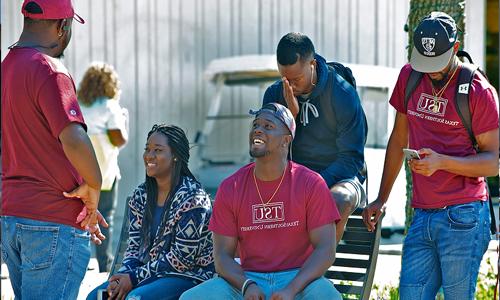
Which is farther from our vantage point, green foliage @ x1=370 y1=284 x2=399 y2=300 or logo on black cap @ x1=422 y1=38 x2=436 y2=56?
green foliage @ x1=370 y1=284 x2=399 y2=300

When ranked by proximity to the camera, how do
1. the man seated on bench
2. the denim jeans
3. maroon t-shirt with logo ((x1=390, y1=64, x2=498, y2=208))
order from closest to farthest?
maroon t-shirt with logo ((x1=390, y1=64, x2=498, y2=208)) → the man seated on bench → the denim jeans

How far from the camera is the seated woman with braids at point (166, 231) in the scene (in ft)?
17.8

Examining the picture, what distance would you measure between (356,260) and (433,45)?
56.4 inches

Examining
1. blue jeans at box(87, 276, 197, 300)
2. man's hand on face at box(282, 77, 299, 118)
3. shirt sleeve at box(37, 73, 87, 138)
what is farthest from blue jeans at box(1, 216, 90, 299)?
man's hand on face at box(282, 77, 299, 118)

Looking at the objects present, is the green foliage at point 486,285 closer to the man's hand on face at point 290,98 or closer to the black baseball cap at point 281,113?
the man's hand on face at point 290,98

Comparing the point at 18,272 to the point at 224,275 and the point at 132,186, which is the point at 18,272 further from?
the point at 132,186

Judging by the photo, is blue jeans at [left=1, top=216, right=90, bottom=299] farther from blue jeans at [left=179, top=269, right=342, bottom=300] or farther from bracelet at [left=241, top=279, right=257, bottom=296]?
bracelet at [left=241, top=279, right=257, bottom=296]

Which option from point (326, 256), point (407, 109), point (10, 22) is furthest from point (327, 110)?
point (10, 22)

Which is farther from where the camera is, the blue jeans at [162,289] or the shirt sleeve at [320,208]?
the blue jeans at [162,289]

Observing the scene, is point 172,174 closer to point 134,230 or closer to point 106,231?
point 134,230

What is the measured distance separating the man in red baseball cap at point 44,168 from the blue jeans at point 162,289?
665 millimetres

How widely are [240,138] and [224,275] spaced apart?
7452 millimetres

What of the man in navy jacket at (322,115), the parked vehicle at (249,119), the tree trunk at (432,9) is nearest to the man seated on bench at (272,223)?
the man in navy jacket at (322,115)

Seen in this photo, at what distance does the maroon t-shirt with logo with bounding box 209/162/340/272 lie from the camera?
5.15 meters
